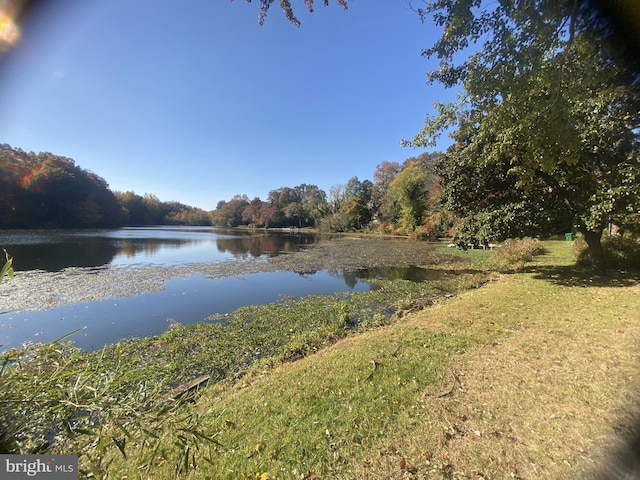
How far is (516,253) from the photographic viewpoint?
43.5 feet

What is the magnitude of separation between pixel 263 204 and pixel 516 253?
7763 centimetres

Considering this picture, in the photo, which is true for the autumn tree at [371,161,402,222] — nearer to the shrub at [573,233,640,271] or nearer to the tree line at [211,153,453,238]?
the tree line at [211,153,453,238]

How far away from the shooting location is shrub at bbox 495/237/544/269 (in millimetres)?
13164

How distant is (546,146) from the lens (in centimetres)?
443

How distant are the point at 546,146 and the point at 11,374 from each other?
258 inches

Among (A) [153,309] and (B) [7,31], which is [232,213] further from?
(B) [7,31]

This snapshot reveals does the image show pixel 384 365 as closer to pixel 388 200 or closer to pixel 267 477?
pixel 267 477

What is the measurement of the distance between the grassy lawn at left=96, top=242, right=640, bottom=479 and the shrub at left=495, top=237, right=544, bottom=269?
8.85m

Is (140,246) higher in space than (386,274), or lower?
higher

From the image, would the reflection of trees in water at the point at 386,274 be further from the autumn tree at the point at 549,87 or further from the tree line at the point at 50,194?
the tree line at the point at 50,194

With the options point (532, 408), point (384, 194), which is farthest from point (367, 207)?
point (532, 408)

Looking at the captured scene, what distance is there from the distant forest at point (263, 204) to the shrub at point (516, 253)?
1360cm

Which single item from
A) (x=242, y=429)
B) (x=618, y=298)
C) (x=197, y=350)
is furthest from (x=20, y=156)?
(x=618, y=298)

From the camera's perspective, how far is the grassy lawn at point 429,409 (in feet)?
7.49
